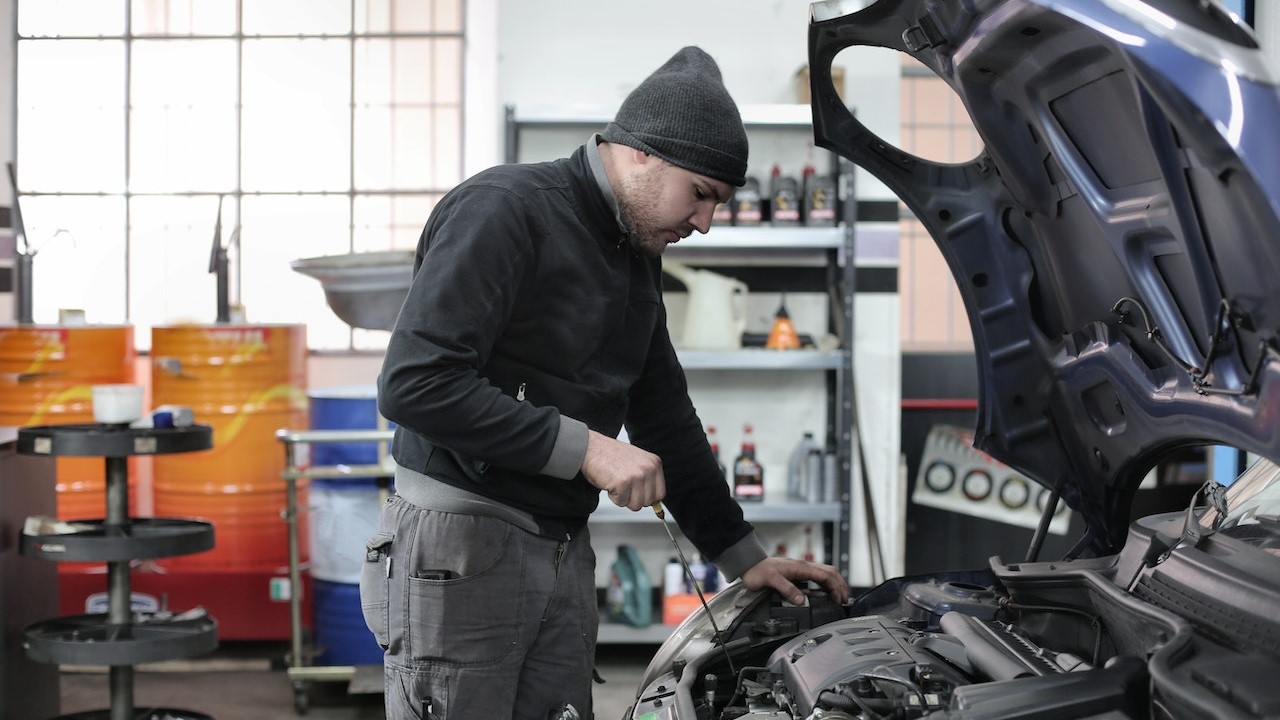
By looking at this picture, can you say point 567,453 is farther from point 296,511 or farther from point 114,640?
point 296,511

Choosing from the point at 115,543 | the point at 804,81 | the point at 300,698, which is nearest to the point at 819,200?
the point at 804,81

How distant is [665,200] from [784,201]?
2.77m

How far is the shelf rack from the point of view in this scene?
314 cm

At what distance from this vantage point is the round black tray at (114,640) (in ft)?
10.2

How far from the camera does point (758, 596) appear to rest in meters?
1.89

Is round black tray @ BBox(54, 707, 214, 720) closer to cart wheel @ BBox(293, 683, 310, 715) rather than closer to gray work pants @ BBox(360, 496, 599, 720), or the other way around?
cart wheel @ BBox(293, 683, 310, 715)

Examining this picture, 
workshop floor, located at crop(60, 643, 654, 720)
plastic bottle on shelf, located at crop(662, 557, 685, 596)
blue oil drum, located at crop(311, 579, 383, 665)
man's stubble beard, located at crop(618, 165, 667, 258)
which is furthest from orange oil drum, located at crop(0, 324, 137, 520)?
man's stubble beard, located at crop(618, 165, 667, 258)

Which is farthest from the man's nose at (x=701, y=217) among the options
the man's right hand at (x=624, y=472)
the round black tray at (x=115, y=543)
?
the round black tray at (x=115, y=543)

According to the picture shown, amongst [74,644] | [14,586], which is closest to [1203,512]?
[74,644]

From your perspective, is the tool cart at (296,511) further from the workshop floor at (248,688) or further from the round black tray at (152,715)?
the round black tray at (152,715)

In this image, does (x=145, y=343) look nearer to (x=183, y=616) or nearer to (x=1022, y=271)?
(x=183, y=616)

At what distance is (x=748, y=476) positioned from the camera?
4.50m

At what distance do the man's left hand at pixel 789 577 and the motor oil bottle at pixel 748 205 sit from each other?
104 inches

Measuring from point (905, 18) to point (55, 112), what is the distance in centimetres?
561
